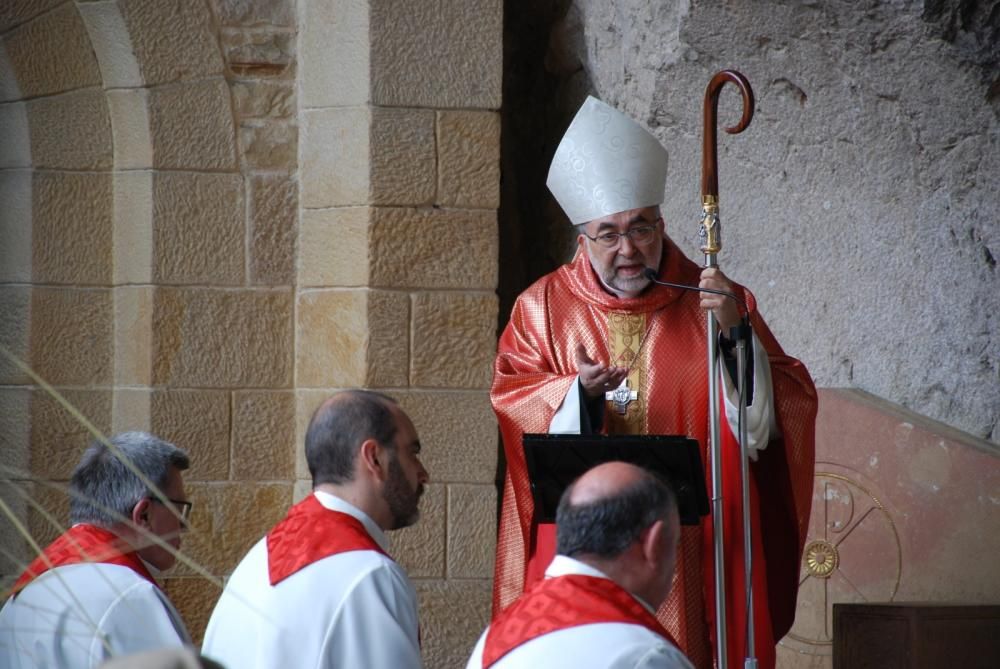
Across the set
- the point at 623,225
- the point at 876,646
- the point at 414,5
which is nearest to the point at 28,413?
the point at 414,5

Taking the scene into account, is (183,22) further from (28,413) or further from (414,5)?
A: (28,413)

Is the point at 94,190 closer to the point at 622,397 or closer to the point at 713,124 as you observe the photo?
the point at 622,397

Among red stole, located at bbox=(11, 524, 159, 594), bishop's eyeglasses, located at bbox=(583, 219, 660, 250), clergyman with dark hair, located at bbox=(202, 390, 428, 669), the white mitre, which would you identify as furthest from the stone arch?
clergyman with dark hair, located at bbox=(202, 390, 428, 669)

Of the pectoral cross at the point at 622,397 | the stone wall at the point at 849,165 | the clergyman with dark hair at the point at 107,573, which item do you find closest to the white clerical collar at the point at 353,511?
the clergyman with dark hair at the point at 107,573

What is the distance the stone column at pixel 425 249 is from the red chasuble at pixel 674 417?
2.87ft

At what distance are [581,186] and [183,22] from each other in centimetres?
187

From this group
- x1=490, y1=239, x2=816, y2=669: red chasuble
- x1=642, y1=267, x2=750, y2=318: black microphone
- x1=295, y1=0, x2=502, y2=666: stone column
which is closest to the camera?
x1=642, y1=267, x2=750, y2=318: black microphone

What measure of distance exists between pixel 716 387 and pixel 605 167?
29.7 inches

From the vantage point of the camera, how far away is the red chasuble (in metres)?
3.68

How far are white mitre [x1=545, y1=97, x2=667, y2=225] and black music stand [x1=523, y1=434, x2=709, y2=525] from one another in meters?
0.85

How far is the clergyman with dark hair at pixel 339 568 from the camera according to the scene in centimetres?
268

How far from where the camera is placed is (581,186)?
156 inches

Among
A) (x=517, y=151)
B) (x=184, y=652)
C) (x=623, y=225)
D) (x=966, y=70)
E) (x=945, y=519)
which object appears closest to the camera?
(x=184, y=652)

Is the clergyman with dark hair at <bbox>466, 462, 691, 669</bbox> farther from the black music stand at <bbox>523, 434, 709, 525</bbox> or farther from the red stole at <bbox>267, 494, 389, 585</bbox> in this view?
the black music stand at <bbox>523, 434, 709, 525</bbox>
